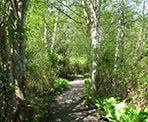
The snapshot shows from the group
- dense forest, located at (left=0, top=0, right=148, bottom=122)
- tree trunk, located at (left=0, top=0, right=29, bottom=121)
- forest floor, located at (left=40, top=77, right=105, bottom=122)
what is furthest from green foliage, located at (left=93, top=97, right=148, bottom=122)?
tree trunk, located at (left=0, top=0, right=29, bottom=121)

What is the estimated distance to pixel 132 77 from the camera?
12.0 m

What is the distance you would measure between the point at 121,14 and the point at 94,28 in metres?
1.72

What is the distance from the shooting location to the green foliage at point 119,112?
852 centimetres

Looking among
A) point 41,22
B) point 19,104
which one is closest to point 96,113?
point 19,104

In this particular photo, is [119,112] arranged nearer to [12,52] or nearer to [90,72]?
[12,52]

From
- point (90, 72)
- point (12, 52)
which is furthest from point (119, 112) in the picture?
point (90, 72)

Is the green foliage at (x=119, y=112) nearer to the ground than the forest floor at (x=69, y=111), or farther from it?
farther from it

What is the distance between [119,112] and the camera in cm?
974

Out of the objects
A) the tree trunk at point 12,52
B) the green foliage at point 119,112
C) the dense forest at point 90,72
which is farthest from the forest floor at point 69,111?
the tree trunk at point 12,52

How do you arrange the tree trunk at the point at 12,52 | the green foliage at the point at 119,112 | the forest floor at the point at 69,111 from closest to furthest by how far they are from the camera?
the tree trunk at the point at 12,52 < the green foliage at the point at 119,112 < the forest floor at the point at 69,111

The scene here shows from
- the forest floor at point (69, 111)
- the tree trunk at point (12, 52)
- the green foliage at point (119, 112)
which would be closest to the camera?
the tree trunk at point (12, 52)

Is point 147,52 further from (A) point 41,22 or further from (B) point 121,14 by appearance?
(A) point 41,22

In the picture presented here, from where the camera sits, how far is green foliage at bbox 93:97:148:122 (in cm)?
852

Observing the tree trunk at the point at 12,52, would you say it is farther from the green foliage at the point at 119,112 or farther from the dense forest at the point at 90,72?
the green foliage at the point at 119,112
